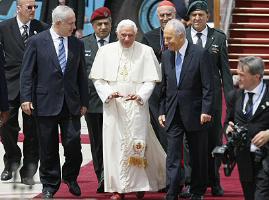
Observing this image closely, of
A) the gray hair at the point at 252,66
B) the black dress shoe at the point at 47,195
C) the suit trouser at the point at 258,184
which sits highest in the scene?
the gray hair at the point at 252,66

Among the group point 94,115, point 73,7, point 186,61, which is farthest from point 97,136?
point 73,7

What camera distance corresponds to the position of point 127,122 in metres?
12.3

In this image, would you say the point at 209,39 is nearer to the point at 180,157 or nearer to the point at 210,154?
the point at 210,154

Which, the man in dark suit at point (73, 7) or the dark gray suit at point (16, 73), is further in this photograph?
the man in dark suit at point (73, 7)

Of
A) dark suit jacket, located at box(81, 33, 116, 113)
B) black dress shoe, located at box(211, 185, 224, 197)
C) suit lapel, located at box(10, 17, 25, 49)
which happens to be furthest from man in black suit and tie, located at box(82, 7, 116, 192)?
black dress shoe, located at box(211, 185, 224, 197)

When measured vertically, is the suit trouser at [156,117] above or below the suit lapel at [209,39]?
below

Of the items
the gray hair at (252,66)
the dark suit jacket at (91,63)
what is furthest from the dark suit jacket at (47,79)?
the gray hair at (252,66)

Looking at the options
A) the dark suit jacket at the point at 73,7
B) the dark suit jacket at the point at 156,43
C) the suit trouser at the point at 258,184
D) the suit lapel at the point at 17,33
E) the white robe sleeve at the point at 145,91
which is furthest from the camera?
the dark suit jacket at the point at 73,7

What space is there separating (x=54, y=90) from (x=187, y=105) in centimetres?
147

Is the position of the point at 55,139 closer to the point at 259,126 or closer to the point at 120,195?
the point at 120,195

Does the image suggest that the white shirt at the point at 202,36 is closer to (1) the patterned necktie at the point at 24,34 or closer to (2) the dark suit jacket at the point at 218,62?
(2) the dark suit jacket at the point at 218,62

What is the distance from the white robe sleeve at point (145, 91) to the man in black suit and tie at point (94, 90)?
0.95 m

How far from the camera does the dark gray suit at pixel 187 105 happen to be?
12.0m

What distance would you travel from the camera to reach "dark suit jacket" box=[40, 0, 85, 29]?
907 inches
